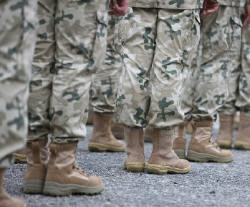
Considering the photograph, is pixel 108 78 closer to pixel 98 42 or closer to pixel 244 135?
pixel 244 135

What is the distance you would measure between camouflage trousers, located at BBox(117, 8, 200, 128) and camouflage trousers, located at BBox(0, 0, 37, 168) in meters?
1.23

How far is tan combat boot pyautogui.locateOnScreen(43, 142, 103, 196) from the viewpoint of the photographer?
2.70 m

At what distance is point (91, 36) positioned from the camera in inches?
105

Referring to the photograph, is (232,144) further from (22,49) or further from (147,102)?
(22,49)

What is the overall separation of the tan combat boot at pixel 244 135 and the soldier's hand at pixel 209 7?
150cm

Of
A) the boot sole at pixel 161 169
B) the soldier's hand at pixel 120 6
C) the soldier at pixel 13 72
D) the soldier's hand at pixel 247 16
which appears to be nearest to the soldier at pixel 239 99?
the soldier's hand at pixel 247 16

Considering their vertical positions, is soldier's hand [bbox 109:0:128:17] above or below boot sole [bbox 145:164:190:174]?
above

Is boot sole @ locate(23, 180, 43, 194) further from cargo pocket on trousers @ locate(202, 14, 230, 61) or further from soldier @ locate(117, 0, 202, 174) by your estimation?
cargo pocket on trousers @ locate(202, 14, 230, 61)

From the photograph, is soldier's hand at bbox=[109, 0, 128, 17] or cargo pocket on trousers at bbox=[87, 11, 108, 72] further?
soldier's hand at bbox=[109, 0, 128, 17]

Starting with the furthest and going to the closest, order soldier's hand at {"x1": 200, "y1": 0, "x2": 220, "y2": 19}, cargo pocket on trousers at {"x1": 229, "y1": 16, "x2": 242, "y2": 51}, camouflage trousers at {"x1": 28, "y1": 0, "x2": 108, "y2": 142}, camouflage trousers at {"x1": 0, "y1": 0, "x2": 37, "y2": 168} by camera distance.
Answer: cargo pocket on trousers at {"x1": 229, "y1": 16, "x2": 242, "y2": 51}, soldier's hand at {"x1": 200, "y1": 0, "x2": 220, "y2": 19}, camouflage trousers at {"x1": 28, "y1": 0, "x2": 108, "y2": 142}, camouflage trousers at {"x1": 0, "y1": 0, "x2": 37, "y2": 168}

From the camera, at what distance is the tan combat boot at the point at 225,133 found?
197 inches

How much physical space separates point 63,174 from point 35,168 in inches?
5.9

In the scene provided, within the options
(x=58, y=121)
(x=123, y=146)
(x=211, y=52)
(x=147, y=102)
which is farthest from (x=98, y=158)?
(x=58, y=121)

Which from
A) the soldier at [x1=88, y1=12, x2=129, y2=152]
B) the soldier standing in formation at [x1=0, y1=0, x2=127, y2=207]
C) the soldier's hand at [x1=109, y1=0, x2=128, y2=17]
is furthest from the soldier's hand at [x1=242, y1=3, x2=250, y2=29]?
the soldier standing in formation at [x1=0, y1=0, x2=127, y2=207]
